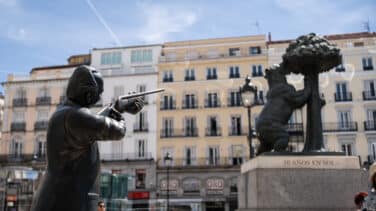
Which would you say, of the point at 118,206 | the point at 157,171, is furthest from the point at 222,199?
the point at 118,206

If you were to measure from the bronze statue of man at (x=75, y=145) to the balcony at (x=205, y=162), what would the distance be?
4093 cm

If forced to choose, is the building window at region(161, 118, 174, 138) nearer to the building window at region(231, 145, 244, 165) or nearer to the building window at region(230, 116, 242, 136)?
the building window at region(230, 116, 242, 136)

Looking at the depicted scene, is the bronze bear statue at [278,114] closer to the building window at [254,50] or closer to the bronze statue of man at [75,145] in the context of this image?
the bronze statue of man at [75,145]

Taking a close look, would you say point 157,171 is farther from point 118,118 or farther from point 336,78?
point 118,118

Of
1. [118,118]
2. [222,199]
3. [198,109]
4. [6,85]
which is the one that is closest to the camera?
[118,118]

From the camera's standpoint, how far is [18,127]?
49.3 meters

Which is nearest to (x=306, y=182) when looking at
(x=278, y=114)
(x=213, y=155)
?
(x=278, y=114)

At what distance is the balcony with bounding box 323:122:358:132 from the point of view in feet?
138

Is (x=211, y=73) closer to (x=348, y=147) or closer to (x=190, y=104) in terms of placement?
(x=190, y=104)

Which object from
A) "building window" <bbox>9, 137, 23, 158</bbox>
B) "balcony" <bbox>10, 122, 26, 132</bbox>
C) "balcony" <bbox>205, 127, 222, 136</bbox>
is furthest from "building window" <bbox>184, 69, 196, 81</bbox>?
"building window" <bbox>9, 137, 23, 158</bbox>

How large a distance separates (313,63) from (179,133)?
3689 cm

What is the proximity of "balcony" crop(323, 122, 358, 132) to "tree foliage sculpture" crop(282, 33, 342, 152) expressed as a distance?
116 ft

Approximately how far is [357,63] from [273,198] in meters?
40.0

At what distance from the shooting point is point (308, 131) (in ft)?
29.7
